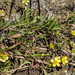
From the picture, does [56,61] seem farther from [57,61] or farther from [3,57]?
[3,57]

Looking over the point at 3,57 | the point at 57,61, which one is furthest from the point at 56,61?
the point at 3,57

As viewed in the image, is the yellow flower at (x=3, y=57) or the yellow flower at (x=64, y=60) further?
the yellow flower at (x=64, y=60)

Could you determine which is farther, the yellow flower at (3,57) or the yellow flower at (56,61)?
the yellow flower at (56,61)

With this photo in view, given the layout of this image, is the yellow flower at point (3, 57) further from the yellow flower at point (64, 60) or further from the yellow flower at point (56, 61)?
the yellow flower at point (64, 60)

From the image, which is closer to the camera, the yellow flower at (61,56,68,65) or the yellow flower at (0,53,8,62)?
the yellow flower at (0,53,8,62)

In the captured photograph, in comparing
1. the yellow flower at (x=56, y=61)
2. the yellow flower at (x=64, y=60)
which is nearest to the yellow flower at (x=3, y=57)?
the yellow flower at (x=56, y=61)

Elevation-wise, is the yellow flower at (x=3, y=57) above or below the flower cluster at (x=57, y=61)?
above

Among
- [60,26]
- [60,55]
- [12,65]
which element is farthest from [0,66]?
[60,26]

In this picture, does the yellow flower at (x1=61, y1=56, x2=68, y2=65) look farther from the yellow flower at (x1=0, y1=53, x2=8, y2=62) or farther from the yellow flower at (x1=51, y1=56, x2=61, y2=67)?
the yellow flower at (x1=0, y1=53, x2=8, y2=62)

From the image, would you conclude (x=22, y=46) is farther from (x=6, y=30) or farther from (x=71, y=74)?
(x=71, y=74)

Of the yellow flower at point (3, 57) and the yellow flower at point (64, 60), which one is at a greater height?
the yellow flower at point (3, 57)

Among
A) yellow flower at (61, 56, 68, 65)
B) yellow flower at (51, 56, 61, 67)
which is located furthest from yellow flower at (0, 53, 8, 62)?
yellow flower at (61, 56, 68, 65)
